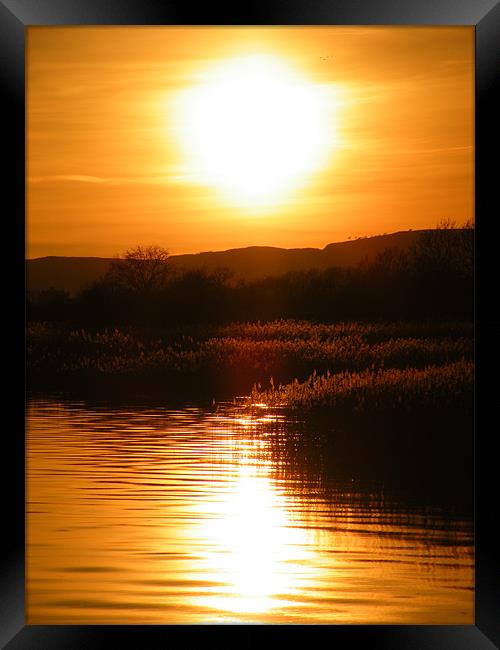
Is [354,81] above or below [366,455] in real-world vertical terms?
above

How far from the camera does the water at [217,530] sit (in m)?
4.64

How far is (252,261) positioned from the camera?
223 inches

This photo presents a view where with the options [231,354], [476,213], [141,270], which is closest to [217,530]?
[231,354]

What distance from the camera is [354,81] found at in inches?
216

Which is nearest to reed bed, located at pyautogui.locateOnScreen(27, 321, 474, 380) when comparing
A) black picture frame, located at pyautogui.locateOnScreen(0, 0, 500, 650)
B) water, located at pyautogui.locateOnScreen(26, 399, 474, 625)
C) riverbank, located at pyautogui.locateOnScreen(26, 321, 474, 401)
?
riverbank, located at pyautogui.locateOnScreen(26, 321, 474, 401)

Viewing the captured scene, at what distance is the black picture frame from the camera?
4.00 m

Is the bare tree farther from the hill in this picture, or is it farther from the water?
the water

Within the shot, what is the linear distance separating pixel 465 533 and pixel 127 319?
2.06 metres

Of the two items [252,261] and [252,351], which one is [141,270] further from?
[252,351]

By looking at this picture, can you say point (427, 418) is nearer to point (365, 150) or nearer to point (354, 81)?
point (365, 150)

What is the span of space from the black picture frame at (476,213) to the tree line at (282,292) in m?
1.31

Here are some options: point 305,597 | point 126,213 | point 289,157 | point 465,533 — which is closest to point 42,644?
point 305,597

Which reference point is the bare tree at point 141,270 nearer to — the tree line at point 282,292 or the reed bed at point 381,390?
the tree line at point 282,292

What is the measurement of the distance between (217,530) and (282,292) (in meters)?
1.31
